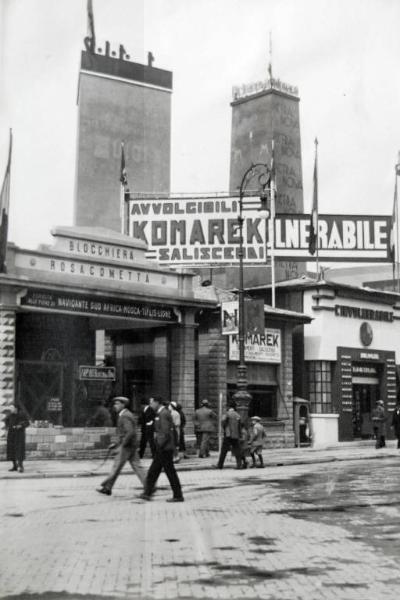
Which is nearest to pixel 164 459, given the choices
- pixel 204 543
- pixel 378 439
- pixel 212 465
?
pixel 204 543

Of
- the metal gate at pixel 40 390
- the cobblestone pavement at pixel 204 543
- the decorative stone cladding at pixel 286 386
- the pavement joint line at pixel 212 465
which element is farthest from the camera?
the decorative stone cladding at pixel 286 386

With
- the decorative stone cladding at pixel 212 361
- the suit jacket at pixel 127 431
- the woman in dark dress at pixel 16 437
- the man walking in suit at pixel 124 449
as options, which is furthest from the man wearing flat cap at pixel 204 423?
the suit jacket at pixel 127 431

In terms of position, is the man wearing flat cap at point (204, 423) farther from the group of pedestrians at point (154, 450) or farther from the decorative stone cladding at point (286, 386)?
the group of pedestrians at point (154, 450)

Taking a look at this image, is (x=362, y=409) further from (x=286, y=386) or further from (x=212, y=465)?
(x=212, y=465)

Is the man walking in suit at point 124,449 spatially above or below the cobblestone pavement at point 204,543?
above

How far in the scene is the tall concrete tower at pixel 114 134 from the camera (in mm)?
71125

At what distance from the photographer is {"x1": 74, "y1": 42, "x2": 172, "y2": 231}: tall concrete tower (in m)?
71.1

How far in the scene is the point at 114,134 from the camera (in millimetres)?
72188

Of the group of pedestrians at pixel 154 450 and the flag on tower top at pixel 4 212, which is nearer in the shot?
the group of pedestrians at pixel 154 450

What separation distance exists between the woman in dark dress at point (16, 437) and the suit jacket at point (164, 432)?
623 cm

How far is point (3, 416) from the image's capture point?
22.5m

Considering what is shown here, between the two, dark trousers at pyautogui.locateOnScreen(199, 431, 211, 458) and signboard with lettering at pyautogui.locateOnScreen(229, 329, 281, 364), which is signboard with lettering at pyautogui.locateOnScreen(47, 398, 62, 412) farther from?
signboard with lettering at pyautogui.locateOnScreen(229, 329, 281, 364)

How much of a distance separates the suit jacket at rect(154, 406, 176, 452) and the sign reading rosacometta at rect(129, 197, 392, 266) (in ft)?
78.6

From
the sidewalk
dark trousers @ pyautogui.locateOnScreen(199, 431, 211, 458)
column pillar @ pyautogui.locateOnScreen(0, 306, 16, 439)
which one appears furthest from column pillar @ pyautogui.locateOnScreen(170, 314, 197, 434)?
column pillar @ pyautogui.locateOnScreen(0, 306, 16, 439)
